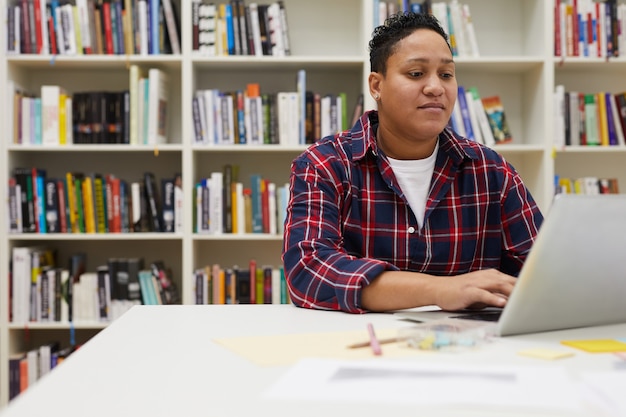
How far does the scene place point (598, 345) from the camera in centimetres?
95

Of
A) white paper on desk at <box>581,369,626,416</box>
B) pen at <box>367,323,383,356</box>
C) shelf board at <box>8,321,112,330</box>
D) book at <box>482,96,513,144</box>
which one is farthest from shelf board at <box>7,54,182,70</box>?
white paper on desk at <box>581,369,626,416</box>

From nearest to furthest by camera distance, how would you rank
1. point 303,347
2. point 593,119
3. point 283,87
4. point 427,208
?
point 303,347, point 427,208, point 593,119, point 283,87

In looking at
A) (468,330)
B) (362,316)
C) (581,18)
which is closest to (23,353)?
(362,316)

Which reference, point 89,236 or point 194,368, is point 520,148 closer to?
point 89,236

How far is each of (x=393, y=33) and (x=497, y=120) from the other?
53.7 inches

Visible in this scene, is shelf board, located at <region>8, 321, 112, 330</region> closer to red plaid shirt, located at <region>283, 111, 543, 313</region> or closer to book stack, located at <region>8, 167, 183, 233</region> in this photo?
book stack, located at <region>8, 167, 183, 233</region>

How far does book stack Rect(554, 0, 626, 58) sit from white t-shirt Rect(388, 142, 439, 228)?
5.03 ft

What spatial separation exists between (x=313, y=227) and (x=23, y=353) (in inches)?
81.2

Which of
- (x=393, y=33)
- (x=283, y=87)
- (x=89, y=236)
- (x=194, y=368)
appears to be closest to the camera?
(x=194, y=368)

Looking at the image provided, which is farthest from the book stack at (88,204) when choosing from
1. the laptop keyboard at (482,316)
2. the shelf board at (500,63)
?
the laptop keyboard at (482,316)

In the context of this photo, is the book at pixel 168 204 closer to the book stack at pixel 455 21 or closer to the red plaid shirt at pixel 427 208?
the book stack at pixel 455 21

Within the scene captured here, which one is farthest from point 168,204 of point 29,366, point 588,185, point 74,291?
point 588,185

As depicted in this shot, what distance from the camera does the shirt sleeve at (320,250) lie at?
129cm

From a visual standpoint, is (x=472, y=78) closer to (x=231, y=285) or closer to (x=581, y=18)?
(x=581, y=18)
